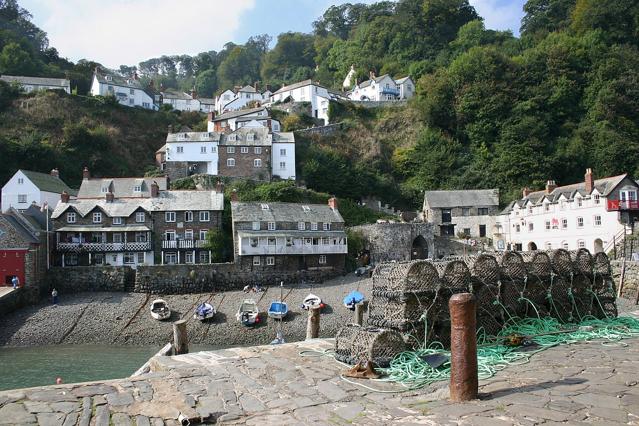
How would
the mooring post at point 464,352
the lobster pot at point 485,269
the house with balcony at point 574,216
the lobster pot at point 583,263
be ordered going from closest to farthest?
the mooring post at point 464,352 → the lobster pot at point 485,269 → the lobster pot at point 583,263 → the house with balcony at point 574,216

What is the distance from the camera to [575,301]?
15727mm

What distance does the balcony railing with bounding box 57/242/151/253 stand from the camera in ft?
128

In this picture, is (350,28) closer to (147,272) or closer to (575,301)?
(147,272)

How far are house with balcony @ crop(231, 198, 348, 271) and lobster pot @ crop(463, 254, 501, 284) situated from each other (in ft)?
87.2

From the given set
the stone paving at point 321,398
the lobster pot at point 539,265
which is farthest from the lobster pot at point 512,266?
the stone paving at point 321,398

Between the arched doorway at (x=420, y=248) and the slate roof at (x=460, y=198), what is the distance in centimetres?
591

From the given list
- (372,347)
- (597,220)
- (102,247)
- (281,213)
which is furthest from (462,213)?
(372,347)

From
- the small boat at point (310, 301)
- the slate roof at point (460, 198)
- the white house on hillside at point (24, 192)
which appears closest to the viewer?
the small boat at point (310, 301)

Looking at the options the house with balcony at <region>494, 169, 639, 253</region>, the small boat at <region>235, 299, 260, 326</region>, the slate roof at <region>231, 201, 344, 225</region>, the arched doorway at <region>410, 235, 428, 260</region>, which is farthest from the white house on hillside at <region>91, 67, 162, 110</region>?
the house with balcony at <region>494, 169, 639, 253</region>

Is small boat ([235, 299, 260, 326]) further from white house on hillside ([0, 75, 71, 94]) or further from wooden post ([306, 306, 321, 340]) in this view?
white house on hillside ([0, 75, 71, 94])

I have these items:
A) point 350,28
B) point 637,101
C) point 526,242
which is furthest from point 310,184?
point 350,28

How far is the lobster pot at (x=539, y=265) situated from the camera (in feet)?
48.9

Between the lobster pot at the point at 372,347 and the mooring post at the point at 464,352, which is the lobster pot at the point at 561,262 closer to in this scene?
the lobster pot at the point at 372,347

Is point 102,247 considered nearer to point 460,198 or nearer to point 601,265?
point 460,198
